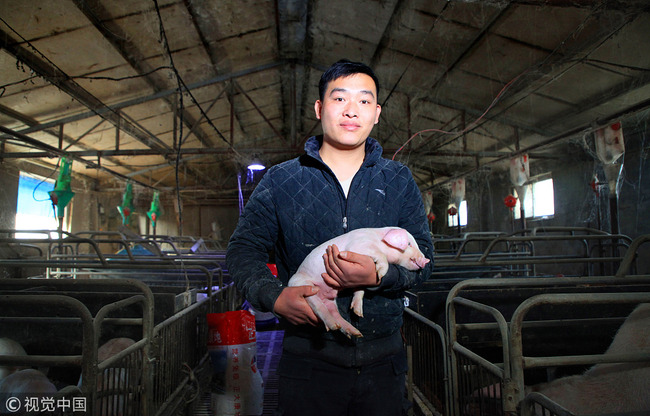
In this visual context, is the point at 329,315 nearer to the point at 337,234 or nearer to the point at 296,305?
the point at 296,305

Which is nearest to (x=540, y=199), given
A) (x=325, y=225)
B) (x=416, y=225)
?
(x=416, y=225)

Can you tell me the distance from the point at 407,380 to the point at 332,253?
247 centimetres

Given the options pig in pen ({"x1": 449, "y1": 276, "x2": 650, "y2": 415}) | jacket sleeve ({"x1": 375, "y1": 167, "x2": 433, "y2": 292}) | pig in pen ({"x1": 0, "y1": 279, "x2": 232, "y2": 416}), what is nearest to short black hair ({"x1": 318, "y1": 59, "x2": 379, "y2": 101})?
jacket sleeve ({"x1": 375, "y1": 167, "x2": 433, "y2": 292})

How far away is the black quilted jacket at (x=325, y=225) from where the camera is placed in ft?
4.53

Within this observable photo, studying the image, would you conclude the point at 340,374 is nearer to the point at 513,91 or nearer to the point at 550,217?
the point at 513,91

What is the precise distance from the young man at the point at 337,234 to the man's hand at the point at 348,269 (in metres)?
0.20

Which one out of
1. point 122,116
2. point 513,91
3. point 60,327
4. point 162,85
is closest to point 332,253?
point 60,327

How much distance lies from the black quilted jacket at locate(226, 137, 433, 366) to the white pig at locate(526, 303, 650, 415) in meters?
1.51

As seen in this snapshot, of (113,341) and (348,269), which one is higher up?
(348,269)

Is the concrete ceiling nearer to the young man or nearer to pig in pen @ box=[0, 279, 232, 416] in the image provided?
pig in pen @ box=[0, 279, 232, 416]

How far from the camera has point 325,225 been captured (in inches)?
56.0

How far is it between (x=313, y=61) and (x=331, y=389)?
910 cm

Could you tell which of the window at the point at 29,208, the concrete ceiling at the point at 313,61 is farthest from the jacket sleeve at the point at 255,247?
the window at the point at 29,208

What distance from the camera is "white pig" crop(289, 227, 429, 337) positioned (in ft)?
3.87
